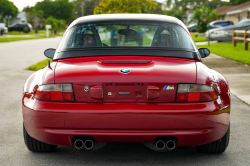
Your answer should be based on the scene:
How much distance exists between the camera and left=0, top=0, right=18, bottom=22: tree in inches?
3808

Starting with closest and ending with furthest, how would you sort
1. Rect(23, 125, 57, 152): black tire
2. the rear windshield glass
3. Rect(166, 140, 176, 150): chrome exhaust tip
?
Rect(166, 140, 176, 150): chrome exhaust tip, Rect(23, 125, 57, 152): black tire, the rear windshield glass

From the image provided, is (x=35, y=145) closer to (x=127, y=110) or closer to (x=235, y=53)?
(x=127, y=110)

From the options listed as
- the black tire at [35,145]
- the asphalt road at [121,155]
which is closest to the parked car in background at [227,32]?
the asphalt road at [121,155]

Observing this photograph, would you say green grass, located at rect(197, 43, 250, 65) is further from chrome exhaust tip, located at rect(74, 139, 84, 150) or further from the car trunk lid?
chrome exhaust tip, located at rect(74, 139, 84, 150)

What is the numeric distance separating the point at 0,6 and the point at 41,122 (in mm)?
98606

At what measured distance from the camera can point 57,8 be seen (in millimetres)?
155000

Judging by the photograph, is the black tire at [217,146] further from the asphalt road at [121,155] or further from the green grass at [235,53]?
the green grass at [235,53]

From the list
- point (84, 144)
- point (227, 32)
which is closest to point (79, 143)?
point (84, 144)

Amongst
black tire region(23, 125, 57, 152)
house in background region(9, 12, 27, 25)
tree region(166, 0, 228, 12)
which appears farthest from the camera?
tree region(166, 0, 228, 12)

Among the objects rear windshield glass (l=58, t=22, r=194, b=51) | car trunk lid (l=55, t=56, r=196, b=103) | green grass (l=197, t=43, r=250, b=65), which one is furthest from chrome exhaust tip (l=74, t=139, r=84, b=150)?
green grass (l=197, t=43, r=250, b=65)

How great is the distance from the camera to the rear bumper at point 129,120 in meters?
3.47

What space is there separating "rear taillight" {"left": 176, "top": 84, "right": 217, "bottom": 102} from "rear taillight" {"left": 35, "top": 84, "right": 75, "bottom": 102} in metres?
0.94

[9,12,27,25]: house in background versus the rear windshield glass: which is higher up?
[9,12,27,25]: house in background

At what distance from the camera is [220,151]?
4188 mm
